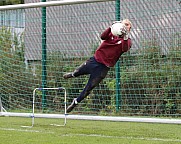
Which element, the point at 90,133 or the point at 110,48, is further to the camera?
the point at 90,133

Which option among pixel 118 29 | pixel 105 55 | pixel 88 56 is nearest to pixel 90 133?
pixel 105 55

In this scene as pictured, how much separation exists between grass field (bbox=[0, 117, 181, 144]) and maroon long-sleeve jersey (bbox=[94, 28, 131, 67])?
4.39 feet

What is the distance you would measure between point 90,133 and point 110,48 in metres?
1.64

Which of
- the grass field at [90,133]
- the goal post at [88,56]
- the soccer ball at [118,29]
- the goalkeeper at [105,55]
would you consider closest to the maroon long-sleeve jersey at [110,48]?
the goalkeeper at [105,55]

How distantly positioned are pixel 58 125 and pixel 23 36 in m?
3.93

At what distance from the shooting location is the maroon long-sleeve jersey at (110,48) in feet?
29.9

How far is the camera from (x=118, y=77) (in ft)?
40.1

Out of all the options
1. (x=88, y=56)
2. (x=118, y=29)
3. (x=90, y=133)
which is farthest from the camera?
(x=88, y=56)

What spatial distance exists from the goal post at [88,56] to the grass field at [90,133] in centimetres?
25

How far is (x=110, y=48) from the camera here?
9242mm

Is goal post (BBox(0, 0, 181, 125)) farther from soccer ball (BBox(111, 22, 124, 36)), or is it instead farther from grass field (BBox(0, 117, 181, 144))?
soccer ball (BBox(111, 22, 124, 36))

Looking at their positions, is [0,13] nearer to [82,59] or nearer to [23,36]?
[23,36]

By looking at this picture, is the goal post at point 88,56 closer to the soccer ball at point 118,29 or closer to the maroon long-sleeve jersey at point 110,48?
the maroon long-sleeve jersey at point 110,48

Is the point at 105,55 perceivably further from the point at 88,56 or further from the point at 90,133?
the point at 88,56
